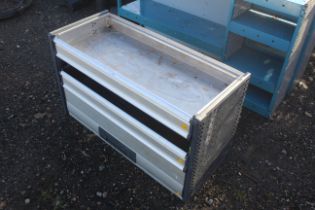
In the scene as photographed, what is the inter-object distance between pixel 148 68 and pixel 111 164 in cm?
89

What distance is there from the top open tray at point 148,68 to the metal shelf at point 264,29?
655 mm

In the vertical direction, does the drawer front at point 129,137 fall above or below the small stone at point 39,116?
above

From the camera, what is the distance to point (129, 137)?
2562 mm

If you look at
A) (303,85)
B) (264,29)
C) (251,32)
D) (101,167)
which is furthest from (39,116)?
(303,85)

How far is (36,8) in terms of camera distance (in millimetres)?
5176

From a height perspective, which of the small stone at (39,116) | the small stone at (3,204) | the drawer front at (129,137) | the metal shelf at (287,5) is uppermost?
the metal shelf at (287,5)

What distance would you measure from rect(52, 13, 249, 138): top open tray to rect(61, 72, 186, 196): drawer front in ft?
0.58

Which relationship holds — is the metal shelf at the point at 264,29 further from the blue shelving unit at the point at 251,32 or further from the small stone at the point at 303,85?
the small stone at the point at 303,85

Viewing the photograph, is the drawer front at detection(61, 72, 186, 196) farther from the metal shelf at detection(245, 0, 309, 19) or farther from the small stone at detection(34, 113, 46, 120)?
the metal shelf at detection(245, 0, 309, 19)

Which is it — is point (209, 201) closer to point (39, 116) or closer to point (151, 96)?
point (151, 96)

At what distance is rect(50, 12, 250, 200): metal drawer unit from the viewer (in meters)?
2.17

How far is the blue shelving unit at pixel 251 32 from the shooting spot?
283 cm

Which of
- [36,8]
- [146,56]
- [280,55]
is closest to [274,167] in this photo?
[280,55]

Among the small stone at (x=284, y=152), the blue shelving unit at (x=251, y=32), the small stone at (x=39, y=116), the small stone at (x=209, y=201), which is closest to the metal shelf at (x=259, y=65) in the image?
the blue shelving unit at (x=251, y=32)
